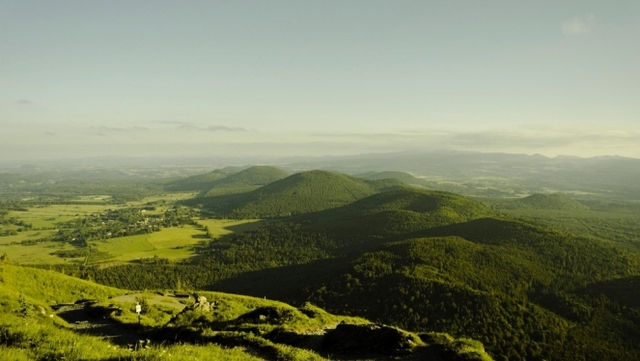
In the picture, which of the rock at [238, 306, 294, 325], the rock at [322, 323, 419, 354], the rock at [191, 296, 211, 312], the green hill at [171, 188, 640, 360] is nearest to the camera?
the rock at [322, 323, 419, 354]

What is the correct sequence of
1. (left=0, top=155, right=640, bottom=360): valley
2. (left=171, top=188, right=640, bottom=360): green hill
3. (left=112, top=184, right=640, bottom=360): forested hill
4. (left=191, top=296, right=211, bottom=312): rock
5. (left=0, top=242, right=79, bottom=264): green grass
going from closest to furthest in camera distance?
(left=0, top=155, right=640, bottom=360): valley < (left=191, top=296, right=211, bottom=312): rock < (left=171, top=188, right=640, bottom=360): green hill < (left=112, top=184, right=640, bottom=360): forested hill < (left=0, top=242, right=79, bottom=264): green grass

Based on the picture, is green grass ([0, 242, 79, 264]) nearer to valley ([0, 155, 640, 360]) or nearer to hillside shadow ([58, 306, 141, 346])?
valley ([0, 155, 640, 360])

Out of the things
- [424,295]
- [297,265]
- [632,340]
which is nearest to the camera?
[632,340]

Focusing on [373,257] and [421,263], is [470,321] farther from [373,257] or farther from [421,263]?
[373,257]

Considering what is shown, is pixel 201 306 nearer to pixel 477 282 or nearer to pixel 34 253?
pixel 477 282

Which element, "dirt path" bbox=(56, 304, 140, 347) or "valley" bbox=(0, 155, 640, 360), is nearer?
"valley" bbox=(0, 155, 640, 360)

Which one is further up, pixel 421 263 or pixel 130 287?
pixel 421 263

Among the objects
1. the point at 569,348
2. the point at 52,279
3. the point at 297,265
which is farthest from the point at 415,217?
the point at 52,279

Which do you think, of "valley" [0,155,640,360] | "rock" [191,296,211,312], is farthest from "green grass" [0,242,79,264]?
"rock" [191,296,211,312]

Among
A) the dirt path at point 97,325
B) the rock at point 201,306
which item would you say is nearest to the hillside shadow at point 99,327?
the dirt path at point 97,325

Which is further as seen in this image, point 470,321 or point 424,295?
point 424,295
